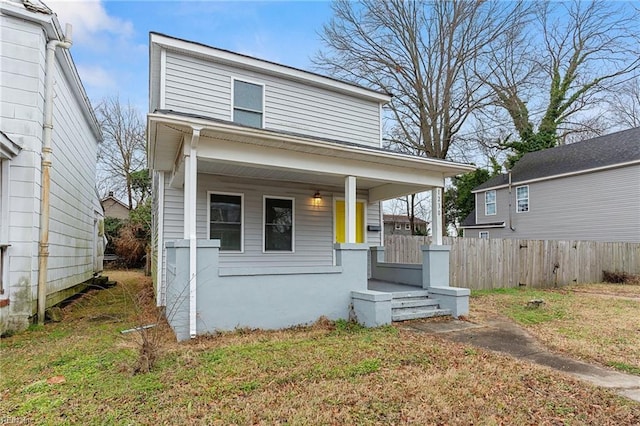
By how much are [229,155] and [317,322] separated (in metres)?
3.00

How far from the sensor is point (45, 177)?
623 centimetres

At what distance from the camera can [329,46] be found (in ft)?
62.8

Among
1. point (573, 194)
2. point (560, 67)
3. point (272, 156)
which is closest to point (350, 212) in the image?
point (272, 156)

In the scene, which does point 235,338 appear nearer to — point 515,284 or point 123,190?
point 515,284

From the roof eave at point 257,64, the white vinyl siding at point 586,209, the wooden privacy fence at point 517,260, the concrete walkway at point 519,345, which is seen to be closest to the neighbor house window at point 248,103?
the roof eave at point 257,64

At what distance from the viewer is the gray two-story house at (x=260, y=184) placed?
17.5ft

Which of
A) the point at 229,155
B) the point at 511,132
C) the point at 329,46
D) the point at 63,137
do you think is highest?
the point at 329,46

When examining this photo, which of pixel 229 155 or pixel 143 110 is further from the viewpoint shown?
pixel 143 110

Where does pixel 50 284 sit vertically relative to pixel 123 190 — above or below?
below

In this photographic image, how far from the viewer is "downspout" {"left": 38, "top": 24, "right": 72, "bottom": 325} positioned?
19.8ft

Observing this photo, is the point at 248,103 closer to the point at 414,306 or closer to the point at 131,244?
the point at 414,306

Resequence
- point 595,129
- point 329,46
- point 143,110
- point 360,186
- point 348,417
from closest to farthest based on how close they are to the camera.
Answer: point 348,417
point 360,186
point 329,46
point 595,129
point 143,110

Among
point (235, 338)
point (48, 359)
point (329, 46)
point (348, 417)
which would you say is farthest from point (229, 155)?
point (329, 46)

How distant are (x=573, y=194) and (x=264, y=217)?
15650 millimetres
